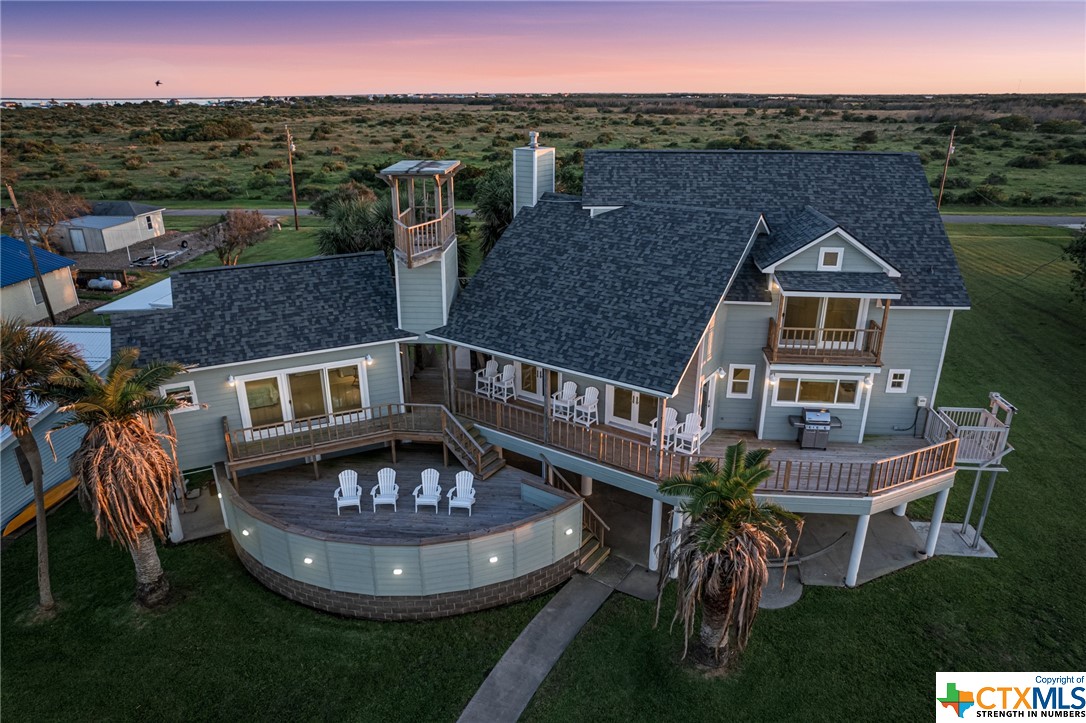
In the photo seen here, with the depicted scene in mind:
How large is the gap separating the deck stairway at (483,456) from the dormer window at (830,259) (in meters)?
10.7

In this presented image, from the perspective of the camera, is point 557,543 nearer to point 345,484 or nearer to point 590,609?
point 590,609

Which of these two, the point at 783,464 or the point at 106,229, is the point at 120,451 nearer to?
the point at 783,464

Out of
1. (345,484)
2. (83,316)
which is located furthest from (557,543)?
(83,316)

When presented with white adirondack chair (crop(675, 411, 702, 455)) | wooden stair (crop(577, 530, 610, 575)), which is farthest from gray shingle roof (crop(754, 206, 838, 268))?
wooden stair (crop(577, 530, 610, 575))

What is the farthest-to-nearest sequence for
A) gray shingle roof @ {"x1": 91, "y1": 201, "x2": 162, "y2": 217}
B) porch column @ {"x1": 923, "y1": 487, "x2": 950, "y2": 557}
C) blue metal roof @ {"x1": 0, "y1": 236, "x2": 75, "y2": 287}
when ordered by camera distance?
gray shingle roof @ {"x1": 91, "y1": 201, "x2": 162, "y2": 217}
blue metal roof @ {"x1": 0, "y1": 236, "x2": 75, "y2": 287}
porch column @ {"x1": 923, "y1": 487, "x2": 950, "y2": 557}

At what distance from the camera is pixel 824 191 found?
20.1 metres

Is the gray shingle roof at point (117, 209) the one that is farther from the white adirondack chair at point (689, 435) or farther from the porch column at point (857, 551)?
the porch column at point (857, 551)

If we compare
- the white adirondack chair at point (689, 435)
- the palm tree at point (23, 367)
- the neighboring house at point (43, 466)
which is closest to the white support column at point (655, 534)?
the white adirondack chair at point (689, 435)

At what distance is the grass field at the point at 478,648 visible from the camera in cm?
1311

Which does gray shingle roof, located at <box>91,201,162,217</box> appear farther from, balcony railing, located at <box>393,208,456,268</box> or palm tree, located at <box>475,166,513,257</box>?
balcony railing, located at <box>393,208,456,268</box>

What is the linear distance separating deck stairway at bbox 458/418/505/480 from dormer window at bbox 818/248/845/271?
1068 centimetres

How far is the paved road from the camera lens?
53.0 meters

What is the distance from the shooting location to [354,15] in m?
54.8

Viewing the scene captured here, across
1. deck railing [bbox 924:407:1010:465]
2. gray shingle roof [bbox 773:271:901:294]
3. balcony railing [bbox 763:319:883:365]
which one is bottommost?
deck railing [bbox 924:407:1010:465]
